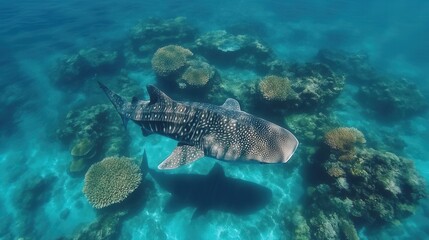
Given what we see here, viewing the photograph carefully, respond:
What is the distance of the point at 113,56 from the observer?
21.9m

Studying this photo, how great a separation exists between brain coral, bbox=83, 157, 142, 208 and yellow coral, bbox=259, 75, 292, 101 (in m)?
6.79

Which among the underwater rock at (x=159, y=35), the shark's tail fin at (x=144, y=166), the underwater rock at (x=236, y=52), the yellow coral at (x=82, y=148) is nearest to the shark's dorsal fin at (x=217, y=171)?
the shark's tail fin at (x=144, y=166)

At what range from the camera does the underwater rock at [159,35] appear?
22484mm

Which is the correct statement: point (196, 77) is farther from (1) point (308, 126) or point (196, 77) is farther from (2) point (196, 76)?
(1) point (308, 126)

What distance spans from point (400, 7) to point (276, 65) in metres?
61.1

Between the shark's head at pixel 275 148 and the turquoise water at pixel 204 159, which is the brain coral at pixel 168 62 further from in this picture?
the shark's head at pixel 275 148

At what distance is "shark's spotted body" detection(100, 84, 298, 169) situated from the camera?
26.7ft

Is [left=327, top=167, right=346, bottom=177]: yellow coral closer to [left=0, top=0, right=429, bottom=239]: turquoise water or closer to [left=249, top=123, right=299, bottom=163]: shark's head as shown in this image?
[left=0, top=0, right=429, bottom=239]: turquoise water

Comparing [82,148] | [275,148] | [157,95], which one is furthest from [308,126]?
[82,148]

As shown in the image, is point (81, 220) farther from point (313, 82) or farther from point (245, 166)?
point (313, 82)

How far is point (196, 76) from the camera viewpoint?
47.1 feet

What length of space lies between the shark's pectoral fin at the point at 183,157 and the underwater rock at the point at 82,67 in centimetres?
1468

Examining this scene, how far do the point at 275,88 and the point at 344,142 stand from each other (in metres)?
3.90

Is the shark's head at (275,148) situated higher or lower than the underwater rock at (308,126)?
higher
